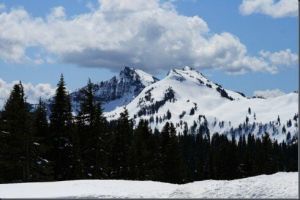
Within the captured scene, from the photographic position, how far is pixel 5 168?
4278 cm

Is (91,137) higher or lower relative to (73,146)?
higher

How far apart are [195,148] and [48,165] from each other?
149391mm

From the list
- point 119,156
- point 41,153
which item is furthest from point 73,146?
point 119,156

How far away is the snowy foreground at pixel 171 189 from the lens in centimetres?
1561

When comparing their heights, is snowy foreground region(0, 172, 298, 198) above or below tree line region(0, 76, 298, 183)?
below

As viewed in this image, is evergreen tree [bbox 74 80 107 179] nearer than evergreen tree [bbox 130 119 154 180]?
Yes

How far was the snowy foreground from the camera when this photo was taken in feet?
51.2

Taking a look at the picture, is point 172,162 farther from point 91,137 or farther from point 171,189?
point 171,189

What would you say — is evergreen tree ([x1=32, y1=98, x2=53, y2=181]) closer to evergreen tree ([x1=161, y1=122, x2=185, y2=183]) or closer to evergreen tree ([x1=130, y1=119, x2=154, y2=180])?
evergreen tree ([x1=130, y1=119, x2=154, y2=180])

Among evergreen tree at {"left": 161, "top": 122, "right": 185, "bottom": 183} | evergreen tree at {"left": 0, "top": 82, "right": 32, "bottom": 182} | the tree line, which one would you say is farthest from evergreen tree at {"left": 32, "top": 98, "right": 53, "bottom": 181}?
evergreen tree at {"left": 161, "top": 122, "right": 185, "bottom": 183}

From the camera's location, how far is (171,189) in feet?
58.4

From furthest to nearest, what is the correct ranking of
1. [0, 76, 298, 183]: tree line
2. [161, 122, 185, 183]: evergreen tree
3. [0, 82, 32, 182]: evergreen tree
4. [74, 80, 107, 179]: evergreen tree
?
[161, 122, 185, 183]: evergreen tree < [74, 80, 107, 179]: evergreen tree < [0, 76, 298, 183]: tree line < [0, 82, 32, 182]: evergreen tree

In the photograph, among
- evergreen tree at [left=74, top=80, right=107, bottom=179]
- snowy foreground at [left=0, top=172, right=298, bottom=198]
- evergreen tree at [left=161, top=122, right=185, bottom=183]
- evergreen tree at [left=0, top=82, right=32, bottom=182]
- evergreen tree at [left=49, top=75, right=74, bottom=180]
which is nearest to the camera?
snowy foreground at [left=0, top=172, right=298, bottom=198]

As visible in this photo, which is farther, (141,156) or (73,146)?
(141,156)
